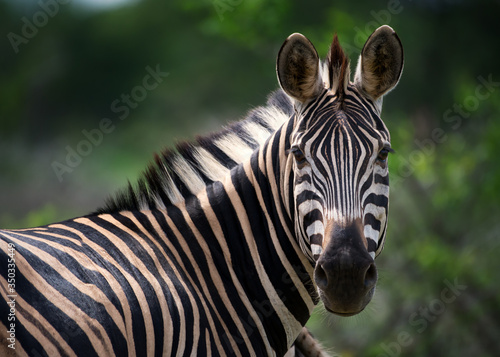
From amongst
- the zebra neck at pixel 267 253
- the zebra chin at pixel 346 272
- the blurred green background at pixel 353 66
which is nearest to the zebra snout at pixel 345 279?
the zebra chin at pixel 346 272

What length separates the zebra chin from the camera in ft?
11.1

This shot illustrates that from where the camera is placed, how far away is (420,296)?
11.3 metres

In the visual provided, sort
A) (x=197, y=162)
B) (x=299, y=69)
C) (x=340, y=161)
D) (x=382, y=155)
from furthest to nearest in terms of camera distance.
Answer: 1. (x=197, y=162)
2. (x=299, y=69)
3. (x=382, y=155)
4. (x=340, y=161)

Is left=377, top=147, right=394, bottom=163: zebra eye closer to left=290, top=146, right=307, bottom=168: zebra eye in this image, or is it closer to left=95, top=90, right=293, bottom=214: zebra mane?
left=290, top=146, right=307, bottom=168: zebra eye

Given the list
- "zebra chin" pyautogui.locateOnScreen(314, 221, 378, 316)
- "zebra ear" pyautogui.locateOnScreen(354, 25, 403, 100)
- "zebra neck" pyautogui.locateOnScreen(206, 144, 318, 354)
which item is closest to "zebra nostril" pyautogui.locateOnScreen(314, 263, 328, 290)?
"zebra chin" pyautogui.locateOnScreen(314, 221, 378, 316)

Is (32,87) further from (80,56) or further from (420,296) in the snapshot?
(420,296)

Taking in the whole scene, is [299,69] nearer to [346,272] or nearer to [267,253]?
[267,253]

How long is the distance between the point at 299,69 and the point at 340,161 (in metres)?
0.78

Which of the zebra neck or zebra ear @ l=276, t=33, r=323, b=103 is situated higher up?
zebra ear @ l=276, t=33, r=323, b=103

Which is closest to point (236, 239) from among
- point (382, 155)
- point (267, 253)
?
point (267, 253)

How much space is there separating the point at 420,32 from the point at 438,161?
422cm

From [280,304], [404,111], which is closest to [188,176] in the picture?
[280,304]

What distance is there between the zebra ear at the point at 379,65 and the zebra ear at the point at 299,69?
31cm

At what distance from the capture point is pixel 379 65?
404 cm
